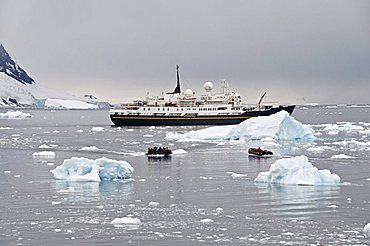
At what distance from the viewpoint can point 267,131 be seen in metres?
51.0

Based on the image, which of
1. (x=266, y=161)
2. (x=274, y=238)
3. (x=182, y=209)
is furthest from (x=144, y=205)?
(x=266, y=161)

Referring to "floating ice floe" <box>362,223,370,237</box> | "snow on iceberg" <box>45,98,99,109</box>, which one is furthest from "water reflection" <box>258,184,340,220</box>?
"snow on iceberg" <box>45,98,99,109</box>

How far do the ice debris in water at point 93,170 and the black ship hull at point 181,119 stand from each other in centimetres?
4758

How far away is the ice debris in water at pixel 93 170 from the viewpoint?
26.2 m

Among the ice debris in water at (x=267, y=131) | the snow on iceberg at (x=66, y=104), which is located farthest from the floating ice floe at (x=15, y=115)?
the snow on iceberg at (x=66, y=104)

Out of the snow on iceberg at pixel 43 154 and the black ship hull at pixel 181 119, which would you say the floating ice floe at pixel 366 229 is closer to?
the snow on iceberg at pixel 43 154

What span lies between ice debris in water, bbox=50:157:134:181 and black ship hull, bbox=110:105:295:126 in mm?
47584

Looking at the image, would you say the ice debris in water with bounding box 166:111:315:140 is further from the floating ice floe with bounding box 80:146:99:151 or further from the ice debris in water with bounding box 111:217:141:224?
the ice debris in water with bounding box 111:217:141:224

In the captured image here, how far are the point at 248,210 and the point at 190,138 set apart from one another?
32274 millimetres

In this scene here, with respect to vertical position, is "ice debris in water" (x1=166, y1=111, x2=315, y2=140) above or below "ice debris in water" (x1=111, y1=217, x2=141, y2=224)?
above

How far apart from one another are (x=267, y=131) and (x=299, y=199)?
98.1 ft

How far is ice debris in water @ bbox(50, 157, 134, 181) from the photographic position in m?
26.2

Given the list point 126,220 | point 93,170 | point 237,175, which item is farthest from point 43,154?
point 126,220

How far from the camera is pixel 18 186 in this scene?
24484 mm
